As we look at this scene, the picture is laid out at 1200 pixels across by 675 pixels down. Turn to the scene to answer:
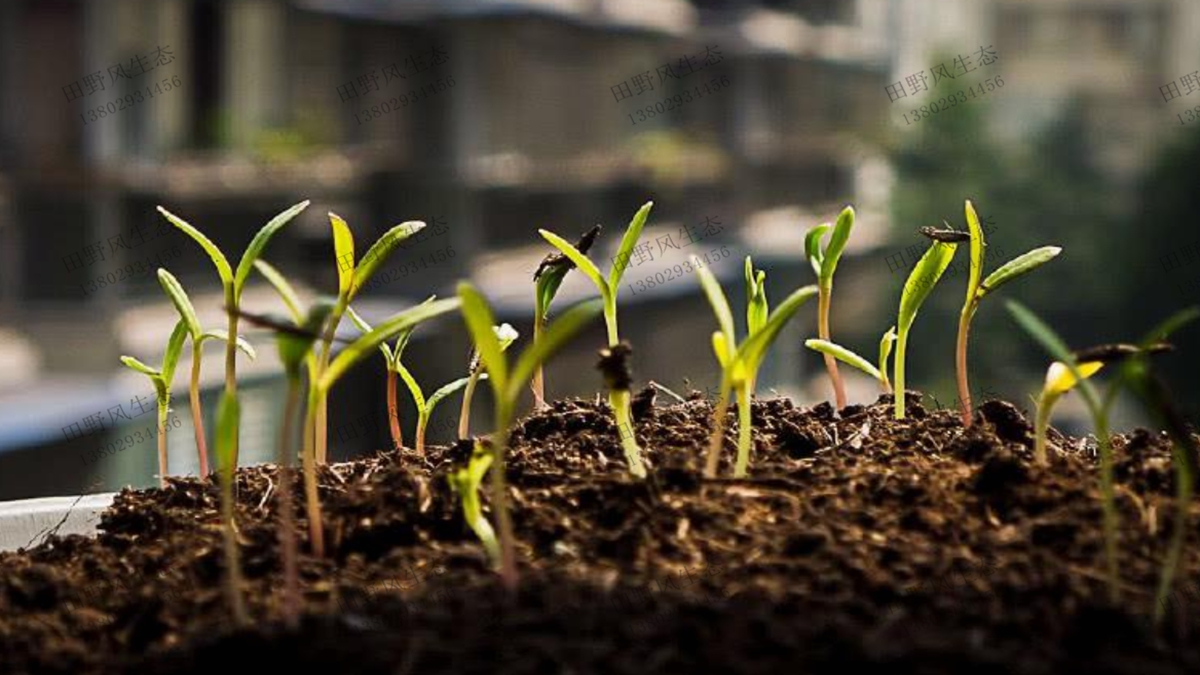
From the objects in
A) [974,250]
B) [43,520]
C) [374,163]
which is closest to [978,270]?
[974,250]

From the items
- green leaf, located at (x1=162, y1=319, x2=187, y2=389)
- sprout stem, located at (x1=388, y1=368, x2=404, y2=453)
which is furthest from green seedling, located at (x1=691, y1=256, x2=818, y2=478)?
green leaf, located at (x1=162, y1=319, x2=187, y2=389)

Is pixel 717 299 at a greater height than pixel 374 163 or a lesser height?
lesser

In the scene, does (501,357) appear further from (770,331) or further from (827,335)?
(827,335)

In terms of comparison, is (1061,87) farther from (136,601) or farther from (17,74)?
(136,601)

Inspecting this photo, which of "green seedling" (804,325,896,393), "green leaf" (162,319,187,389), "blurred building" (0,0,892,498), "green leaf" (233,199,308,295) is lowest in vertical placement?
"green seedling" (804,325,896,393)

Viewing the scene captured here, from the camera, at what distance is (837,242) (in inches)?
35.3

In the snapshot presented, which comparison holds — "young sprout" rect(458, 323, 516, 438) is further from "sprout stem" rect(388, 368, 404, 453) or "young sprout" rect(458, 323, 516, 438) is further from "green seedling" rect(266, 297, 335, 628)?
"green seedling" rect(266, 297, 335, 628)

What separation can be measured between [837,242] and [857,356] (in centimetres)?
6

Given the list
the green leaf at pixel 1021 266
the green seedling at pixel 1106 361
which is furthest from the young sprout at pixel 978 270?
the green seedling at pixel 1106 361

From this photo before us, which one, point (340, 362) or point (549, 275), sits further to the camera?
point (549, 275)

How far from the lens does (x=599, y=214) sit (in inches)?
621

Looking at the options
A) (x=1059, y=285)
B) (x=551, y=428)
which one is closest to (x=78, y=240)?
(x=551, y=428)

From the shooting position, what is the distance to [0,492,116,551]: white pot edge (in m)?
0.86

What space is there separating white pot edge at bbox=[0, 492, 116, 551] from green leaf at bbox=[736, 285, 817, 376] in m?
0.37
